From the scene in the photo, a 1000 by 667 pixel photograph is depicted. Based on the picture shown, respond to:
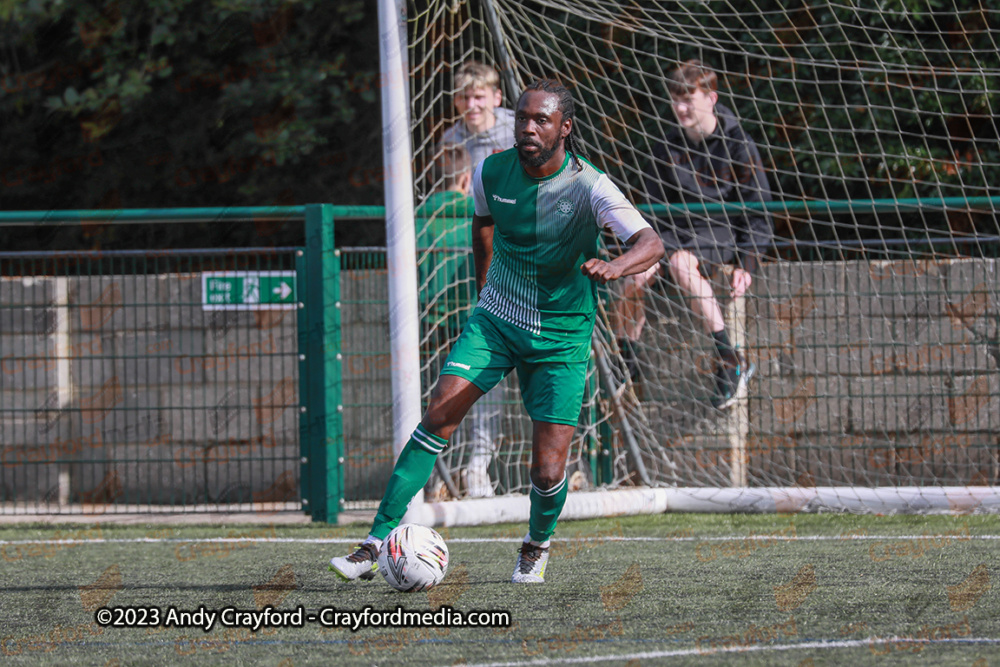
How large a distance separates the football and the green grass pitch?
0.07 metres

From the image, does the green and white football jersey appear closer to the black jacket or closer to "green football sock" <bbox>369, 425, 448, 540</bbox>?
"green football sock" <bbox>369, 425, 448, 540</bbox>

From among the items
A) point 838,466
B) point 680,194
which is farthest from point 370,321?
point 838,466

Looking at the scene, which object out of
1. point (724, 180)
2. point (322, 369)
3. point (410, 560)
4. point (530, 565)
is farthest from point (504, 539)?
point (724, 180)

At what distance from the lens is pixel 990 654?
3.22 meters

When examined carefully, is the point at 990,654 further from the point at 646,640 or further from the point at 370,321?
the point at 370,321

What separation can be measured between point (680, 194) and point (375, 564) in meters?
3.61

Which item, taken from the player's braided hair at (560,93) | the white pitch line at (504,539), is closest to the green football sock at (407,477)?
the player's braided hair at (560,93)

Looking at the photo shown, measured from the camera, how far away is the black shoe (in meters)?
7.12

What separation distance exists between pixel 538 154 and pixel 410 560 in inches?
60.8

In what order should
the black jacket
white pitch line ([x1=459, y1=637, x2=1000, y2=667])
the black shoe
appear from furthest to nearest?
the black shoe
the black jacket
white pitch line ([x1=459, y1=637, x2=1000, y2=667])

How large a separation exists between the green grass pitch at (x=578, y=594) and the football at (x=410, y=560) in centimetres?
7

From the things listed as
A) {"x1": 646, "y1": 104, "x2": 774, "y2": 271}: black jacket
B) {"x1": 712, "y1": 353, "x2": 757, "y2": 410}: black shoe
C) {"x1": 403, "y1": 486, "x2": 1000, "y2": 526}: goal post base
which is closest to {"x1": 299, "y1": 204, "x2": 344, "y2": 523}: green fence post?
{"x1": 403, "y1": 486, "x2": 1000, "y2": 526}: goal post base

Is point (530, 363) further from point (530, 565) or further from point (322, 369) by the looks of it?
point (322, 369)

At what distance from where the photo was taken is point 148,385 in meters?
8.15
